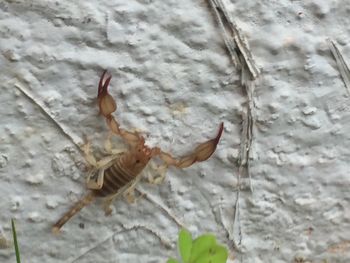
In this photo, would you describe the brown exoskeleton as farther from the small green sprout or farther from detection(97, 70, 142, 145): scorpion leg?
the small green sprout

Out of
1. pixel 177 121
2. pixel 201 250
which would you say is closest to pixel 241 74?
pixel 177 121

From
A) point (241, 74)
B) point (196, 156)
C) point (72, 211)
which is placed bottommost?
point (72, 211)

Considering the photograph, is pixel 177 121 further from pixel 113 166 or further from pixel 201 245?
pixel 201 245

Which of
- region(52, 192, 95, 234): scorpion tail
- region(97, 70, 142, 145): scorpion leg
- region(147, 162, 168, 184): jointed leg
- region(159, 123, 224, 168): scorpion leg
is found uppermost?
region(97, 70, 142, 145): scorpion leg

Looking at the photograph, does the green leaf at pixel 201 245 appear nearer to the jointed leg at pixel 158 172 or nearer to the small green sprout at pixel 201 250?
A: the small green sprout at pixel 201 250

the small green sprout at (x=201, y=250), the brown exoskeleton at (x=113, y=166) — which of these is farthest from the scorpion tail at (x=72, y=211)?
the small green sprout at (x=201, y=250)

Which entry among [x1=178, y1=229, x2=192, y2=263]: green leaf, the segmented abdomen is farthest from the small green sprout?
the segmented abdomen
